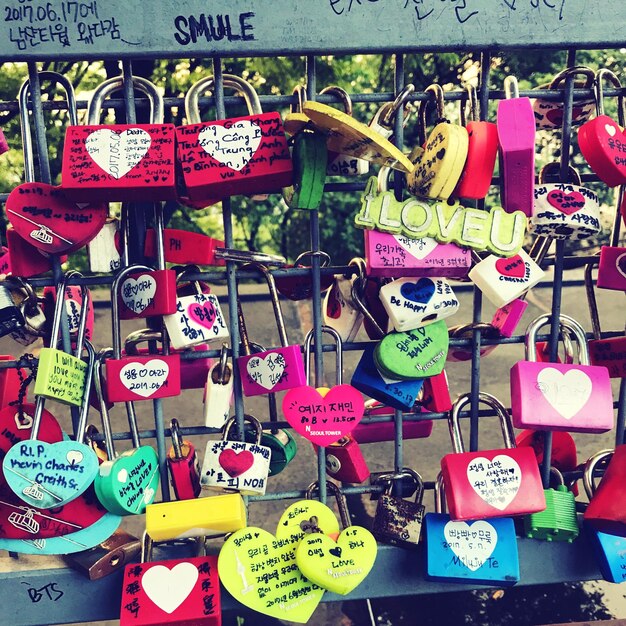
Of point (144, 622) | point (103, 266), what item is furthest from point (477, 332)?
point (144, 622)

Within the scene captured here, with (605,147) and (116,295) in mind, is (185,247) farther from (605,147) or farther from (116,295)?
(605,147)

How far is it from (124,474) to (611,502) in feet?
4.67

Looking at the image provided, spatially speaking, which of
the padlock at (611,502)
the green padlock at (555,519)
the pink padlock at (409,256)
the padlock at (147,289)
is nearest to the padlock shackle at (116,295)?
the padlock at (147,289)

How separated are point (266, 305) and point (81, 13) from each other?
17.7ft

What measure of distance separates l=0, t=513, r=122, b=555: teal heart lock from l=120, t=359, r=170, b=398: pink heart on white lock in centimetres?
44

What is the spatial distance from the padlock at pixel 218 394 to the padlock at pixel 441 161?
738 mm

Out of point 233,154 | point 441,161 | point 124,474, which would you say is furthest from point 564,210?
point 124,474

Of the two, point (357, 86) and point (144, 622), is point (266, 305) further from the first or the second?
point (144, 622)

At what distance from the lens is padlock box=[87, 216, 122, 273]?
6.80 feet

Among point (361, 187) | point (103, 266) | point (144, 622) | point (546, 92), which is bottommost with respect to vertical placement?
point (144, 622)

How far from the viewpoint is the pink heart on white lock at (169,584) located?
6.56 feet

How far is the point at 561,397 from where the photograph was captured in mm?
2014

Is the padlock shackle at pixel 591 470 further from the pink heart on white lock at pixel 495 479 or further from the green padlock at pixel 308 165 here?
the green padlock at pixel 308 165

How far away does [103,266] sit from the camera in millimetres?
2092
